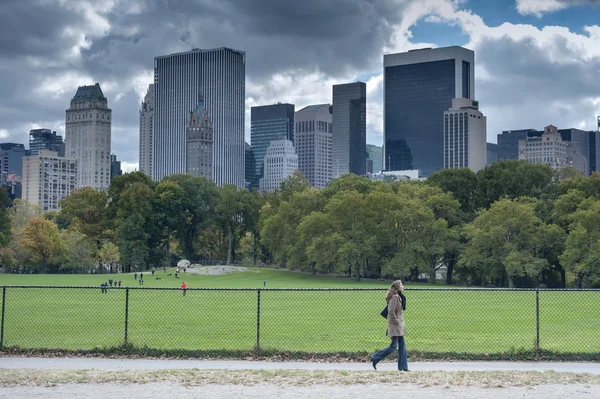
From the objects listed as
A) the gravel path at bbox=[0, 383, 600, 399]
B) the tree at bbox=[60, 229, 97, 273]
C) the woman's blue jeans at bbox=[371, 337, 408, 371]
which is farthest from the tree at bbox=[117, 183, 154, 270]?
the gravel path at bbox=[0, 383, 600, 399]

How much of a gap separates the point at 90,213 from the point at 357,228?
55425 mm

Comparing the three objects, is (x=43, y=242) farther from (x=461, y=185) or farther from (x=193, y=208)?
(x=461, y=185)

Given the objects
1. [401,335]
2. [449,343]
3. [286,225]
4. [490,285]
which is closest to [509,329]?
[449,343]

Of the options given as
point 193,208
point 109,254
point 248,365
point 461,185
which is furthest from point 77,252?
point 248,365

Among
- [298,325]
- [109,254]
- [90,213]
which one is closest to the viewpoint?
[298,325]

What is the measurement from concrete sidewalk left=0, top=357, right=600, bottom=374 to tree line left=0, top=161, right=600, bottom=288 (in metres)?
64.1

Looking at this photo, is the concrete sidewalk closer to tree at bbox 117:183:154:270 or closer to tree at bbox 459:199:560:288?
tree at bbox 459:199:560:288

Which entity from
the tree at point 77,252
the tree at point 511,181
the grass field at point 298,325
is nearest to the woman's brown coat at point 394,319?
the grass field at point 298,325

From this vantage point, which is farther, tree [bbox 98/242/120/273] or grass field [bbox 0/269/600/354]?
tree [bbox 98/242/120/273]

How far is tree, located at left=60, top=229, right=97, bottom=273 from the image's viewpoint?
11744 centimetres

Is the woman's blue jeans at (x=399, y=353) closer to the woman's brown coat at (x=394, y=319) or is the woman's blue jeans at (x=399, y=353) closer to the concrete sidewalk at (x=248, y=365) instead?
the woman's brown coat at (x=394, y=319)

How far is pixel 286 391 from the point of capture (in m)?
16.8

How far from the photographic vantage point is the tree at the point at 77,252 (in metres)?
117

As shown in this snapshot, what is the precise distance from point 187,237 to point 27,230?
28.9m
